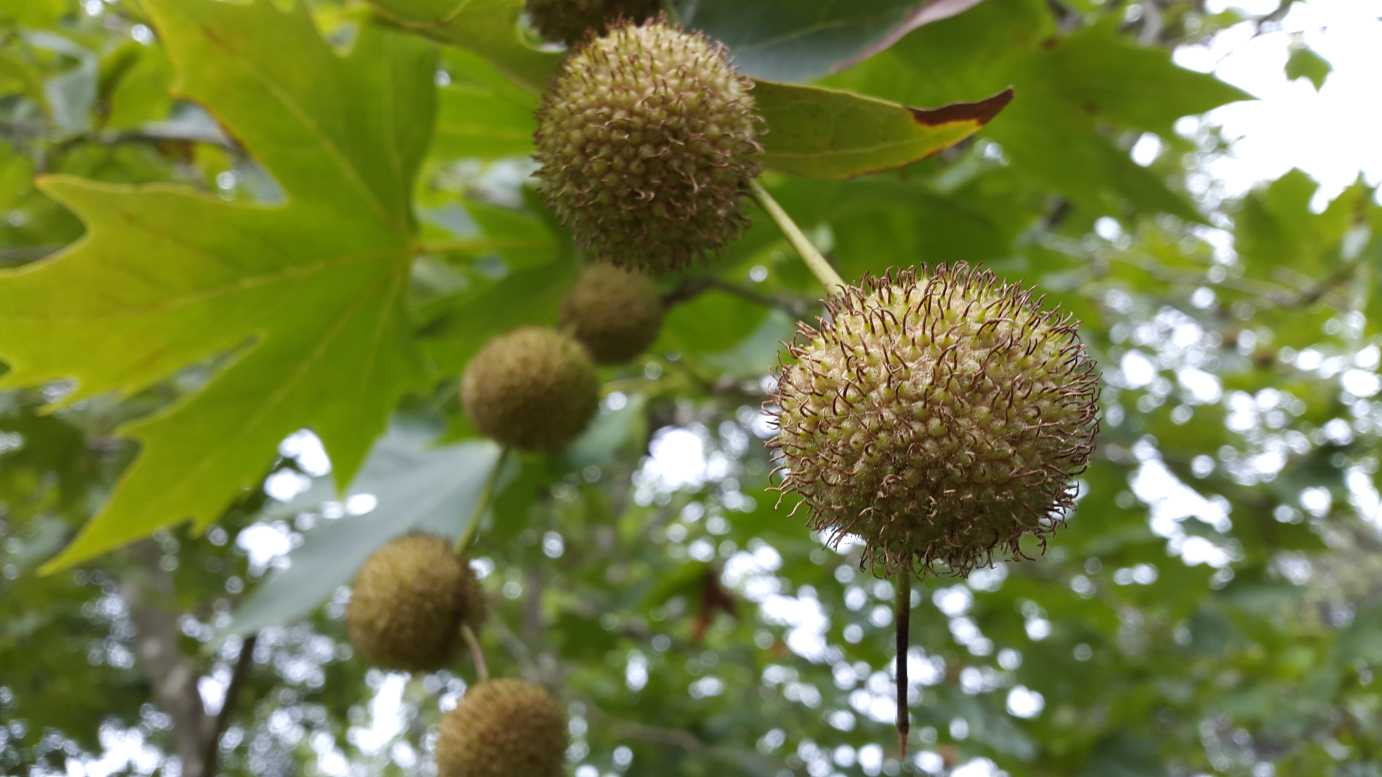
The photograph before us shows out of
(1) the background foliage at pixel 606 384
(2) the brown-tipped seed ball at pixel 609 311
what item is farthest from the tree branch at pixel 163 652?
(2) the brown-tipped seed ball at pixel 609 311

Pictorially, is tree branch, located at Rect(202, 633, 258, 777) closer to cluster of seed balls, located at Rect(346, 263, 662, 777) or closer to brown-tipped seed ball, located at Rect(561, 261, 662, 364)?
cluster of seed balls, located at Rect(346, 263, 662, 777)

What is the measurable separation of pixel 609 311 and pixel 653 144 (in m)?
0.75

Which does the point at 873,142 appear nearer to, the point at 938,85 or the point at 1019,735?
the point at 938,85

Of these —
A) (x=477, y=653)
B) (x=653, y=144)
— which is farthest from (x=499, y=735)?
(x=653, y=144)

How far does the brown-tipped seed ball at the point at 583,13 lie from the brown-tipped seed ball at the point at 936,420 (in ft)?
1.82

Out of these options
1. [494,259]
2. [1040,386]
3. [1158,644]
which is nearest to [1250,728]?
[1158,644]

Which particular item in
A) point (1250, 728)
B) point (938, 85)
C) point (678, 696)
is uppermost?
point (938, 85)

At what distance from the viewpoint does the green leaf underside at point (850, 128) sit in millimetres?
1047

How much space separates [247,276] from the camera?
1735 mm

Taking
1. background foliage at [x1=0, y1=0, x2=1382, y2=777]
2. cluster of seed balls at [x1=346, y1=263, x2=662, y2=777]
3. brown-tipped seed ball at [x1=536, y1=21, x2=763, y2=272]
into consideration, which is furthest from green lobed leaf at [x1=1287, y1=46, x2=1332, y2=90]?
brown-tipped seed ball at [x1=536, y1=21, x2=763, y2=272]

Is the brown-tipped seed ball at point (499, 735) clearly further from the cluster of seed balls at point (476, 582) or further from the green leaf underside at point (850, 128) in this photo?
the green leaf underside at point (850, 128)

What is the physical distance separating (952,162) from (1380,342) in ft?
4.87

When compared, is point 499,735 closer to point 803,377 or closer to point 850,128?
point 803,377

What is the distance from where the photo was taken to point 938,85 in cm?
167
